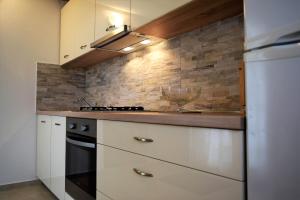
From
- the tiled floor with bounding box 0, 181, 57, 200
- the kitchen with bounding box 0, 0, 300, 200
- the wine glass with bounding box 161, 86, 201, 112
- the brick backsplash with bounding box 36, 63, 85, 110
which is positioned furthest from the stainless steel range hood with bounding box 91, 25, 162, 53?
the tiled floor with bounding box 0, 181, 57, 200

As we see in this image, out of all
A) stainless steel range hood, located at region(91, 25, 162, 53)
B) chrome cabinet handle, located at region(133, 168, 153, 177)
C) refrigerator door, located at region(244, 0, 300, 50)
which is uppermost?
stainless steel range hood, located at region(91, 25, 162, 53)

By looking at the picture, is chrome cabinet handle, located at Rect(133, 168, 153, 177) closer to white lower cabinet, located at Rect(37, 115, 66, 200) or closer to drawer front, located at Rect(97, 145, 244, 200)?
drawer front, located at Rect(97, 145, 244, 200)

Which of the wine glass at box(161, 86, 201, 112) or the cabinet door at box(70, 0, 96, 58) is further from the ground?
the cabinet door at box(70, 0, 96, 58)

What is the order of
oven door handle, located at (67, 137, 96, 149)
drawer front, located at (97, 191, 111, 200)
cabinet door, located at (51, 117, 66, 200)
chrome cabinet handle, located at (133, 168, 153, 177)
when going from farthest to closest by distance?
cabinet door, located at (51, 117, 66, 200)
oven door handle, located at (67, 137, 96, 149)
drawer front, located at (97, 191, 111, 200)
chrome cabinet handle, located at (133, 168, 153, 177)

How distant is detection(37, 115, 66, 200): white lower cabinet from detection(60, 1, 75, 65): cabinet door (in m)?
0.80

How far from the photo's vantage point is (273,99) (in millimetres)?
671

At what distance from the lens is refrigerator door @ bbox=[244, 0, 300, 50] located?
644 mm

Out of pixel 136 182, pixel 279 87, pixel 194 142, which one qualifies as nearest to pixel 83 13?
pixel 136 182

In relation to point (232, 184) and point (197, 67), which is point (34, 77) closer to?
point (197, 67)

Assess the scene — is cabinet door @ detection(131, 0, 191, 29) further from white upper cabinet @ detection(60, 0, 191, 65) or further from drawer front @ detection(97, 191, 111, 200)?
drawer front @ detection(97, 191, 111, 200)

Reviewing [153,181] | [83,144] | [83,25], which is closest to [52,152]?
[83,144]

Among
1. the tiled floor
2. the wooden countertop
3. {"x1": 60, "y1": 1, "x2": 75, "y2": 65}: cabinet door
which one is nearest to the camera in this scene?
the wooden countertop

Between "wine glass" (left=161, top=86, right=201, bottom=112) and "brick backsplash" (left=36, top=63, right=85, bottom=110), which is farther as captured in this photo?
"brick backsplash" (left=36, top=63, right=85, bottom=110)

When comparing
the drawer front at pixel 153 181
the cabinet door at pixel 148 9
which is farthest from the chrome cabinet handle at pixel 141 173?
the cabinet door at pixel 148 9
